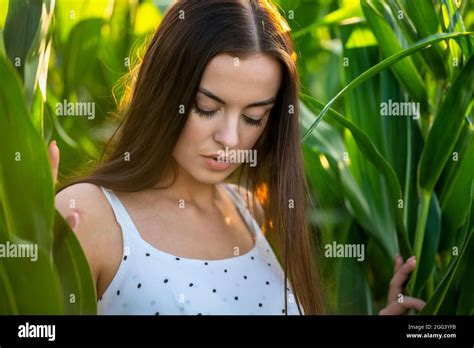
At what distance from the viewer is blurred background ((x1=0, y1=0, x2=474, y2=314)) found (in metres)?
1.30

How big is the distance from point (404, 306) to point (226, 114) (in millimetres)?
410

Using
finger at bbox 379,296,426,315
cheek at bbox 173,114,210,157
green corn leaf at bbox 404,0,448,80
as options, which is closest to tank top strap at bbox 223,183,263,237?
cheek at bbox 173,114,210,157

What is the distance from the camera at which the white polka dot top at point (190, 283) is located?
3.90 ft

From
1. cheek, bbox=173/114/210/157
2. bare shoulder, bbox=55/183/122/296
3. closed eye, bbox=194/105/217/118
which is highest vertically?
closed eye, bbox=194/105/217/118

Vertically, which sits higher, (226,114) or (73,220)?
(226,114)

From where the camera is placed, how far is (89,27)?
1.38m

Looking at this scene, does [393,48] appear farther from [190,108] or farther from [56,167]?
[56,167]

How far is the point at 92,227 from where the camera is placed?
46.1 inches

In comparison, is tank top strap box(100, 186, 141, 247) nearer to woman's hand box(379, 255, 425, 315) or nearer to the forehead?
the forehead

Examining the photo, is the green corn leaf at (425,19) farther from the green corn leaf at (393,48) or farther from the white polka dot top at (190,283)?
the white polka dot top at (190,283)

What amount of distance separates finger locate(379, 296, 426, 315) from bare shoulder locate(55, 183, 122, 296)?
1.42 ft
